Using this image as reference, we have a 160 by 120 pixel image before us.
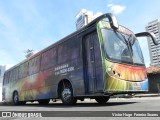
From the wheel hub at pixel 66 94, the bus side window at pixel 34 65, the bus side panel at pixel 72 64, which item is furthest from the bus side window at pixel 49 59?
the wheel hub at pixel 66 94

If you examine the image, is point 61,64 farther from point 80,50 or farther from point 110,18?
point 110,18

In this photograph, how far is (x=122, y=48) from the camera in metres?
10.2

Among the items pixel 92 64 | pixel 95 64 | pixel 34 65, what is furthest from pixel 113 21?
pixel 34 65

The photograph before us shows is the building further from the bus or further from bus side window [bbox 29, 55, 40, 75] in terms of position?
the bus

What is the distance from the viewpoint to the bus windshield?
9727mm

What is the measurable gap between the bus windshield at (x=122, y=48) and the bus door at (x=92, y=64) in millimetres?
379

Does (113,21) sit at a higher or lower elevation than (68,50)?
higher

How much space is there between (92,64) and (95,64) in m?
0.20

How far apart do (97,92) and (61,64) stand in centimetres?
306

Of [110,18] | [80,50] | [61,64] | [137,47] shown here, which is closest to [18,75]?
[61,64]

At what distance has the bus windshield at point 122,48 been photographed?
9.73m

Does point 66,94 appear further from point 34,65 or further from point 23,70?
point 23,70

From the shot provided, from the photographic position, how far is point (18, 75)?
18.3 meters

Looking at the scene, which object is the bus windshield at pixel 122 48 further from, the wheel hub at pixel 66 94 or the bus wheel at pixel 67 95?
the wheel hub at pixel 66 94
